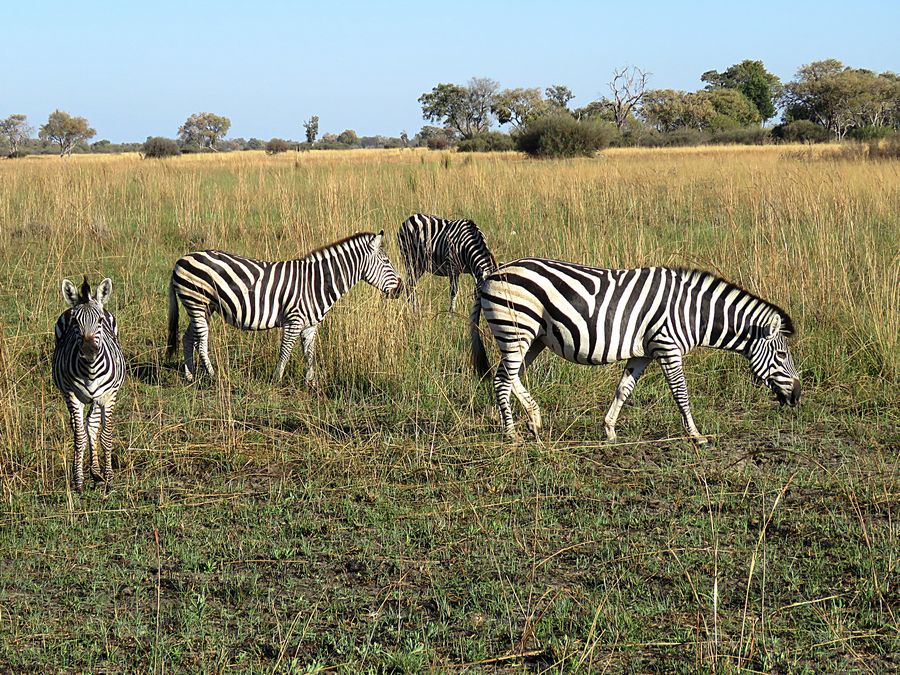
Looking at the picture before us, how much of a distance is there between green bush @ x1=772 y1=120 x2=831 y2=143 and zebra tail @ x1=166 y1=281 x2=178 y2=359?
36166mm

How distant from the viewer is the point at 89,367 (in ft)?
14.5

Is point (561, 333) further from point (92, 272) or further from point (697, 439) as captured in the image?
point (92, 272)

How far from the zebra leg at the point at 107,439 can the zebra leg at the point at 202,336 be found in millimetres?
2148

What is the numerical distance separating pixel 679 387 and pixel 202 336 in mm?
3648

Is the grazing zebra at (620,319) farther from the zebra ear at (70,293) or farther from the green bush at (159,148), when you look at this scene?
Result: the green bush at (159,148)

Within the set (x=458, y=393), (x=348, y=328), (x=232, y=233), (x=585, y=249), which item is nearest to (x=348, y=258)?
(x=348, y=328)

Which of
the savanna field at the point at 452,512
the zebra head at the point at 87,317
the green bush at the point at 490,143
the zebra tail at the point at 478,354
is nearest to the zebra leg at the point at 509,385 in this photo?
the savanna field at the point at 452,512

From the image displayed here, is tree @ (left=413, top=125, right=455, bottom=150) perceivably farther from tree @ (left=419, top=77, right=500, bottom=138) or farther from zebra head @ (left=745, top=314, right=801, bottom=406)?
zebra head @ (left=745, top=314, right=801, bottom=406)

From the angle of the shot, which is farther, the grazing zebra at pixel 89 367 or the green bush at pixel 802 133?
the green bush at pixel 802 133

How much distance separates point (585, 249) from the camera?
8.35 m

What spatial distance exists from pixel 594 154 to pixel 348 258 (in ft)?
74.6

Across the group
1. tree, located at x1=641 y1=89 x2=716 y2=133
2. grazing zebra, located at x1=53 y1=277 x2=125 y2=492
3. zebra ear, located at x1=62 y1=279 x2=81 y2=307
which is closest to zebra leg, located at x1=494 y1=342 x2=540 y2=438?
grazing zebra, located at x1=53 y1=277 x2=125 y2=492

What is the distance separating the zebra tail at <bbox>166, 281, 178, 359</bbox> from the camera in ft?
22.9

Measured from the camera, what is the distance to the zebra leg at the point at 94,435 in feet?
15.5
